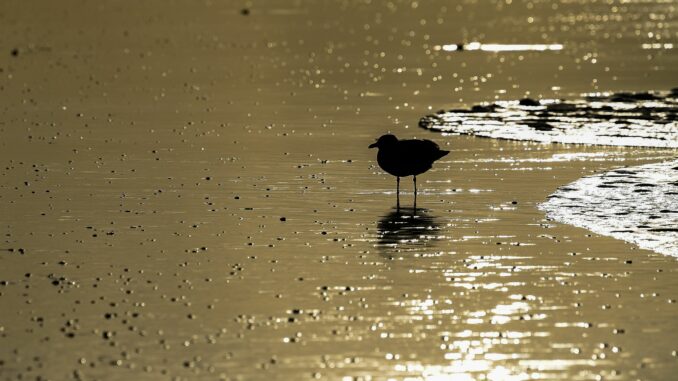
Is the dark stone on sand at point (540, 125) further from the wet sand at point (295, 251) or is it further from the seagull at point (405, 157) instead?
the seagull at point (405, 157)

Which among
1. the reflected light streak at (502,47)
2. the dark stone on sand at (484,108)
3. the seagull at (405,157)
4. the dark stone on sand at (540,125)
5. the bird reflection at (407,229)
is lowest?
the bird reflection at (407,229)

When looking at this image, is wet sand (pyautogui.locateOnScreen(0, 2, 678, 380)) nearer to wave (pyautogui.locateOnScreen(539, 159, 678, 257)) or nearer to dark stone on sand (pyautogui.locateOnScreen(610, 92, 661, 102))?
wave (pyautogui.locateOnScreen(539, 159, 678, 257))

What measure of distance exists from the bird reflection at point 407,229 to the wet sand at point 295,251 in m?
0.06

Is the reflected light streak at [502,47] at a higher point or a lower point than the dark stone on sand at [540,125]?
higher

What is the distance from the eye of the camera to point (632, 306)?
13.8m

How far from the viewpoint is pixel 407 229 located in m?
18.1

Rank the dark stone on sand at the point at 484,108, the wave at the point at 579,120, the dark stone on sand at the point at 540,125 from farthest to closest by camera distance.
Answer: the dark stone on sand at the point at 484,108 < the dark stone on sand at the point at 540,125 < the wave at the point at 579,120

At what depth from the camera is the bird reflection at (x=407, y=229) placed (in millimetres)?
17156

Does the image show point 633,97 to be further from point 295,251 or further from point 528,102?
point 295,251

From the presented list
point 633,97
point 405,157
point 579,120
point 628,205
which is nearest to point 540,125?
point 579,120

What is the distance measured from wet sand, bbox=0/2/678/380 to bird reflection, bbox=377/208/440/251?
6 cm

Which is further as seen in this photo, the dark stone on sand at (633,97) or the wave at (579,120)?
the dark stone on sand at (633,97)

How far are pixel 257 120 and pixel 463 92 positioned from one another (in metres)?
7.81

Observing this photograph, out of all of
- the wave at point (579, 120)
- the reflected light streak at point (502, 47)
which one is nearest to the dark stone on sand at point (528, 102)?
the wave at point (579, 120)
